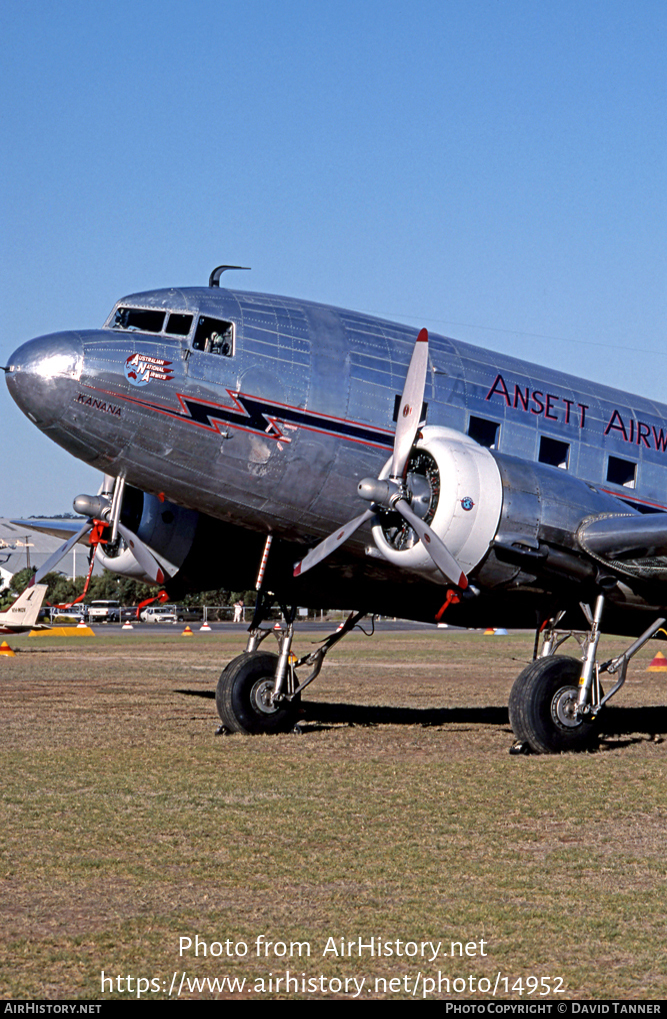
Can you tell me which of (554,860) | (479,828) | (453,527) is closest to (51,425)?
(453,527)

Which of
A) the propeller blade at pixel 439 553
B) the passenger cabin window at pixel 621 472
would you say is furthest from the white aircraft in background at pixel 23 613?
the propeller blade at pixel 439 553

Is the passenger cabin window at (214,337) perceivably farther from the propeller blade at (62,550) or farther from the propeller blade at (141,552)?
the propeller blade at (62,550)

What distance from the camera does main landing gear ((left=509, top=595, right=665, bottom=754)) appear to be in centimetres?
1374

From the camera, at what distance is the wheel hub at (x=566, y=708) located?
549 inches

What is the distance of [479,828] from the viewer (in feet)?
31.9

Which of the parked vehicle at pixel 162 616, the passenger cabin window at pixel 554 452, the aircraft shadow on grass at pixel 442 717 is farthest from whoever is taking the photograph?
the parked vehicle at pixel 162 616

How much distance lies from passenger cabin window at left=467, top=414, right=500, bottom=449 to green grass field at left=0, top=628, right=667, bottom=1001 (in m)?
4.08

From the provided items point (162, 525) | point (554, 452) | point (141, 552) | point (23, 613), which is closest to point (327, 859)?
point (554, 452)

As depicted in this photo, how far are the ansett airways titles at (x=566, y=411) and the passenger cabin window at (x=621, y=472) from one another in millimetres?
376

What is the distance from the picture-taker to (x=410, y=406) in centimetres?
1341

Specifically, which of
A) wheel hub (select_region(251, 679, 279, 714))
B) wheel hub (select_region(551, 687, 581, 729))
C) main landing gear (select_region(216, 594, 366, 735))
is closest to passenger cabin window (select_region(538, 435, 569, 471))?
wheel hub (select_region(551, 687, 581, 729))

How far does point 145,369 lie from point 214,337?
41.5 inches

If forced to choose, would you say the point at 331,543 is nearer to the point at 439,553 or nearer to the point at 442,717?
the point at 439,553
